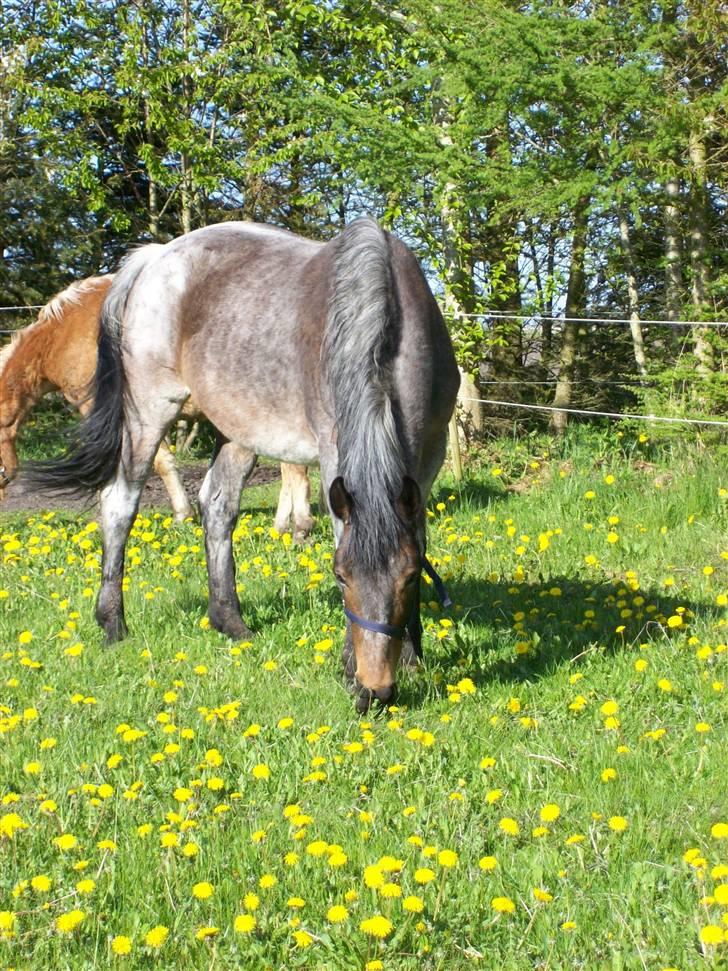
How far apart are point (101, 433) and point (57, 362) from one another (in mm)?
4257

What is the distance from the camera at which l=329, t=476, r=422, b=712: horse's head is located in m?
4.02

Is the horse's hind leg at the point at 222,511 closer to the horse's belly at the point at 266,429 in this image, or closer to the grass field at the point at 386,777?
the grass field at the point at 386,777

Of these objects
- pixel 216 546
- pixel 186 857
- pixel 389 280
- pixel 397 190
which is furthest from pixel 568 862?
pixel 397 190

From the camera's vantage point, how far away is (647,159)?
8.91 metres

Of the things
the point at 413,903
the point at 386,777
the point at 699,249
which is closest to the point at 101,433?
the point at 386,777

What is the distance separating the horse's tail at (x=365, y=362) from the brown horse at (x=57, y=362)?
4735 mm

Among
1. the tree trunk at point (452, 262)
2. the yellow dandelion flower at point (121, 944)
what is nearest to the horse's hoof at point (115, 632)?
the yellow dandelion flower at point (121, 944)

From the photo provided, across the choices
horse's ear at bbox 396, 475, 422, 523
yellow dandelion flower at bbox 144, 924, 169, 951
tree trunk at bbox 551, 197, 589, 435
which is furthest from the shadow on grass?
tree trunk at bbox 551, 197, 589, 435

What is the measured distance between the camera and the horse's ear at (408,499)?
4.07m

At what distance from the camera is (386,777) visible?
12.2ft

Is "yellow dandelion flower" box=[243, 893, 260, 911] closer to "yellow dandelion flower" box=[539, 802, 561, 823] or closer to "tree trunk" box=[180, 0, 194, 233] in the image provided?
"yellow dandelion flower" box=[539, 802, 561, 823]

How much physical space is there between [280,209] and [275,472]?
437cm

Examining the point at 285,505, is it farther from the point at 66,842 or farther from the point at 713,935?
the point at 713,935

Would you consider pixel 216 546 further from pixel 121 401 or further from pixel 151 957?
pixel 151 957
